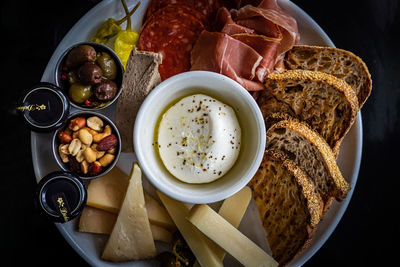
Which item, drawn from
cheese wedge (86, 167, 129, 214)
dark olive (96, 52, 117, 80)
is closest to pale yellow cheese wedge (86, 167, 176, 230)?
cheese wedge (86, 167, 129, 214)

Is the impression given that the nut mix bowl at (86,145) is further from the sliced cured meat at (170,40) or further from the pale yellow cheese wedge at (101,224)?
the sliced cured meat at (170,40)

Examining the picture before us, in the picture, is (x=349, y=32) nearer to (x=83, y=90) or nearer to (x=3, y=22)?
(x=83, y=90)

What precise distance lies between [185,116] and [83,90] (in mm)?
489

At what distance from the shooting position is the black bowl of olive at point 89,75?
1.62 metres

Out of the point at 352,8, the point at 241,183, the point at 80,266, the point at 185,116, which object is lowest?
the point at 80,266

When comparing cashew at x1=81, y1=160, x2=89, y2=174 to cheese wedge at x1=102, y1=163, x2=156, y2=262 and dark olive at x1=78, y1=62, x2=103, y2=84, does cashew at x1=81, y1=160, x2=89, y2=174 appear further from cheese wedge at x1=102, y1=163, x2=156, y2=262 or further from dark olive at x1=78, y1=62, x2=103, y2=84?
dark olive at x1=78, y1=62, x2=103, y2=84

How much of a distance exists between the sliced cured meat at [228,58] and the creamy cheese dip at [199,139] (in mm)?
204

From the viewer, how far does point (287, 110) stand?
1768 millimetres

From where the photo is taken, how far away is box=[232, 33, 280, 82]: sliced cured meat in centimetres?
174

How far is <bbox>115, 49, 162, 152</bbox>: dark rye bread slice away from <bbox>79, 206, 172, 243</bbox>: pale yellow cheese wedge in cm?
32

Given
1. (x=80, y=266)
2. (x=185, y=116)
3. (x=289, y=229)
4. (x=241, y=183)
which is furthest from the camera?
(x=80, y=266)

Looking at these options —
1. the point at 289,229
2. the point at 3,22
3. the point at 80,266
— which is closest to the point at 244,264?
the point at 289,229

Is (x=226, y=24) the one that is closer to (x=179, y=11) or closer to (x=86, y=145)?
(x=179, y=11)

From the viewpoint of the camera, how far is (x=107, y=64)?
168 cm
